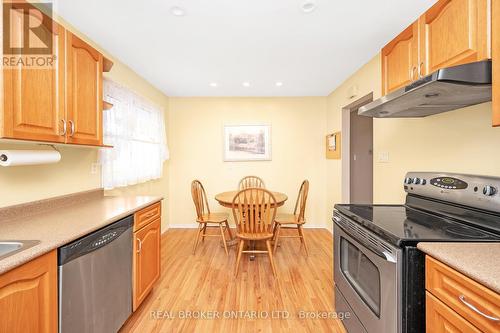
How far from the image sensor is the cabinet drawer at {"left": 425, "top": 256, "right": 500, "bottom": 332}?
696 mm

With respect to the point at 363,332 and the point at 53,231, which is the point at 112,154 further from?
the point at 363,332

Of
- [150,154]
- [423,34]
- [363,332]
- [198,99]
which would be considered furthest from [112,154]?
[423,34]

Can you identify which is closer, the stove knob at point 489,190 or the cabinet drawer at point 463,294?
the cabinet drawer at point 463,294

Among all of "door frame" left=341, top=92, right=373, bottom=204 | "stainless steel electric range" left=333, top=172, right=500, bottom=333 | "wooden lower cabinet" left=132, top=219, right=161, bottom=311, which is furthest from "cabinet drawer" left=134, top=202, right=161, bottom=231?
"door frame" left=341, top=92, right=373, bottom=204

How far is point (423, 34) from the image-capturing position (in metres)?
1.38

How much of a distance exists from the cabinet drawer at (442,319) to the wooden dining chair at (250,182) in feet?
→ 9.88

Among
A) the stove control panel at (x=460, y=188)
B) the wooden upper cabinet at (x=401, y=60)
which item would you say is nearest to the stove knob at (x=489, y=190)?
the stove control panel at (x=460, y=188)

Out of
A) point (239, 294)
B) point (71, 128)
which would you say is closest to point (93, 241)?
point (71, 128)

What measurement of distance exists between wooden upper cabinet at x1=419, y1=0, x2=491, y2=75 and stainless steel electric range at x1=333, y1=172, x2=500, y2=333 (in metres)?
0.64

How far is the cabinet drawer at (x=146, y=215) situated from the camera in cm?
172

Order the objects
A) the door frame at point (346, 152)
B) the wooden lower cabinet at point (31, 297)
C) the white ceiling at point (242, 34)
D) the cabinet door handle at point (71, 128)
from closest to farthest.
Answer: the wooden lower cabinet at point (31, 297)
the cabinet door handle at point (71, 128)
the white ceiling at point (242, 34)
the door frame at point (346, 152)

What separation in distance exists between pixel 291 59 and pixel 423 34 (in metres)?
1.36

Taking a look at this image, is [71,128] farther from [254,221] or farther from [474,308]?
[474,308]

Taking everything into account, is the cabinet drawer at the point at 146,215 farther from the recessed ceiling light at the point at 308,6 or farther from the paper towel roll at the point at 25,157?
the recessed ceiling light at the point at 308,6
